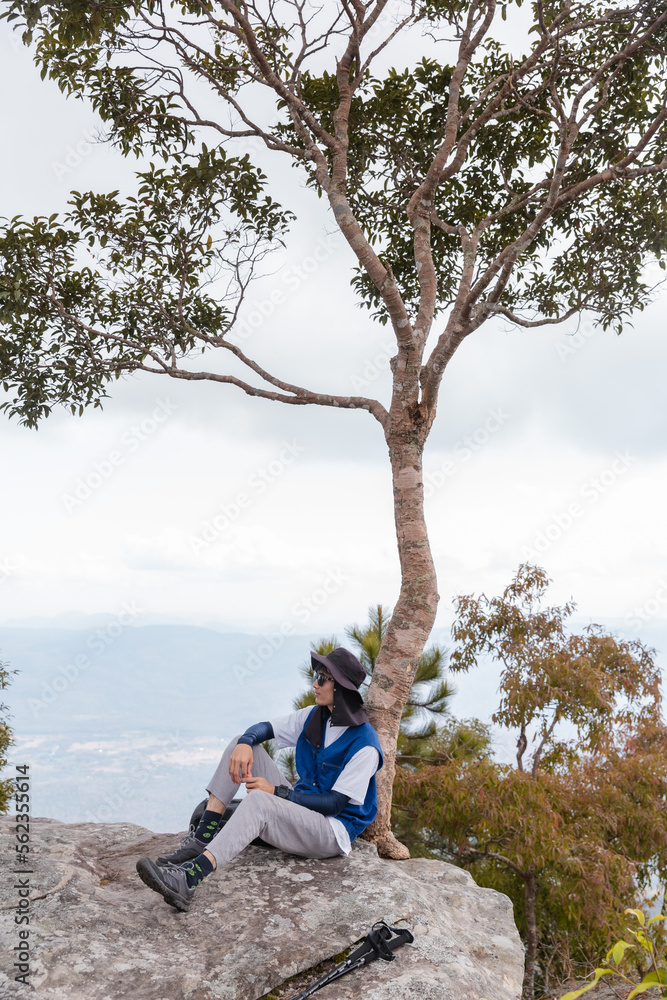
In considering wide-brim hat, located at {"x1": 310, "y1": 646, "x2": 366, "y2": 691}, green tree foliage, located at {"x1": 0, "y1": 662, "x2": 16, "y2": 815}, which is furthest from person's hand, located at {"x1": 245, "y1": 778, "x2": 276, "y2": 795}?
green tree foliage, located at {"x1": 0, "y1": 662, "x2": 16, "y2": 815}

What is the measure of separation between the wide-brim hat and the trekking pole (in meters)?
1.16

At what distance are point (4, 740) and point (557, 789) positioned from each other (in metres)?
6.71

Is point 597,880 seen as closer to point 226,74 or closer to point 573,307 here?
point 573,307

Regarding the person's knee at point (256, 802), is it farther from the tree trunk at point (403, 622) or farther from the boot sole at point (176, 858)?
the tree trunk at point (403, 622)

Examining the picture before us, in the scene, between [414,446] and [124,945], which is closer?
[124,945]

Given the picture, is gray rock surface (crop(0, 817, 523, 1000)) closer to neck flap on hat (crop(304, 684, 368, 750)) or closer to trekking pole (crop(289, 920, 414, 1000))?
trekking pole (crop(289, 920, 414, 1000))

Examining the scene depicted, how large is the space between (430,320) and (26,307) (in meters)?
3.45

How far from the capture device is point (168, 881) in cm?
324

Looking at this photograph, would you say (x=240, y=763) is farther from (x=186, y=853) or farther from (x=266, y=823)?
(x=186, y=853)

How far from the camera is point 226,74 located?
6.65 m

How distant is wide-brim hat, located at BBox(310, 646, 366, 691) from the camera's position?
3881 mm

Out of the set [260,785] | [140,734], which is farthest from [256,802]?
[140,734]

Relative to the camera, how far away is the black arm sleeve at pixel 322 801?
3.65 meters

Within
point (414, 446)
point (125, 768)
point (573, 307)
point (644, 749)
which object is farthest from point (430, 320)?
point (125, 768)
